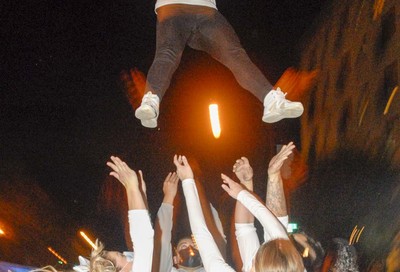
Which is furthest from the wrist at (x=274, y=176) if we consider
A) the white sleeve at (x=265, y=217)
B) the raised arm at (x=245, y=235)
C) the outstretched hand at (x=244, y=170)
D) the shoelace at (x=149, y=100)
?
the shoelace at (x=149, y=100)

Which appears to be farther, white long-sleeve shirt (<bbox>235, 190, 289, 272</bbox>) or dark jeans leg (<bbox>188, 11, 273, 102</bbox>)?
dark jeans leg (<bbox>188, 11, 273, 102</bbox>)

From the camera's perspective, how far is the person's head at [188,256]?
3072 millimetres

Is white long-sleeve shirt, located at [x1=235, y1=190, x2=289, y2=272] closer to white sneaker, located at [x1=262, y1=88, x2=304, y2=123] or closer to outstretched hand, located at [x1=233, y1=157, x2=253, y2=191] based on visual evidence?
outstretched hand, located at [x1=233, y1=157, x2=253, y2=191]

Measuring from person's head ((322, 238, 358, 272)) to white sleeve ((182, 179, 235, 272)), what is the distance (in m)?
0.86

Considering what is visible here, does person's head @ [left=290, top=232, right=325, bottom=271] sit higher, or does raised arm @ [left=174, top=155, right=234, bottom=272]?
raised arm @ [left=174, top=155, right=234, bottom=272]

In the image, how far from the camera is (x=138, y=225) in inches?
93.5

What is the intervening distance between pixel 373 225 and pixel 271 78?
2136mm

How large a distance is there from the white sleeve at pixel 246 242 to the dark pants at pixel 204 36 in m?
0.70

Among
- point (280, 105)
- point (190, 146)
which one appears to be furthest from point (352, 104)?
point (280, 105)

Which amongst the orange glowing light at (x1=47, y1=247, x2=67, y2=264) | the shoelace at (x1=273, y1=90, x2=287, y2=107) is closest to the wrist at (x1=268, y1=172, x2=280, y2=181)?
the shoelace at (x1=273, y1=90, x2=287, y2=107)

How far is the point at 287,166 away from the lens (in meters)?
6.66

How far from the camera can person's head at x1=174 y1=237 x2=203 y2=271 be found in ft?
Answer: 10.1


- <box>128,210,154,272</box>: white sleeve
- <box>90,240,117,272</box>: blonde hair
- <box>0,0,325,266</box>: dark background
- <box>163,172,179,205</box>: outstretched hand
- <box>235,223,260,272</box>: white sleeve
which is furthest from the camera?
<box>0,0,325,266</box>: dark background

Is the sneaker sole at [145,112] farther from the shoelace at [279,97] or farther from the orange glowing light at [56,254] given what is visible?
the orange glowing light at [56,254]
